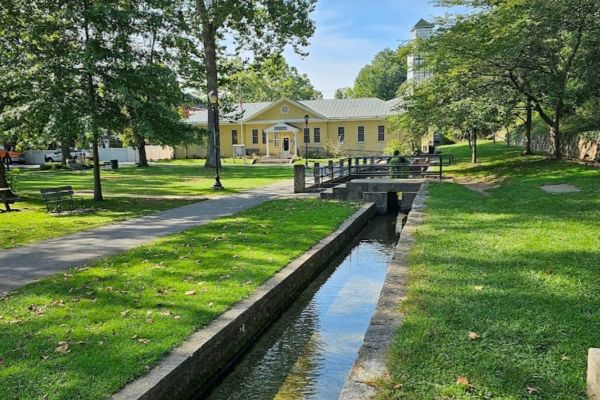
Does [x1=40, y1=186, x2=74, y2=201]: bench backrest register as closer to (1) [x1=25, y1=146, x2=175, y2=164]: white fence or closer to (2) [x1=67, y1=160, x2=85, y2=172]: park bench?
(2) [x1=67, y1=160, x2=85, y2=172]: park bench

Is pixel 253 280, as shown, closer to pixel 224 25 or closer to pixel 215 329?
pixel 215 329

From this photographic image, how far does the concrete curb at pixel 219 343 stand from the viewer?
4223 mm

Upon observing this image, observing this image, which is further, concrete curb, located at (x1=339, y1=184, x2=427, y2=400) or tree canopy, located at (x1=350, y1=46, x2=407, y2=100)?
tree canopy, located at (x1=350, y1=46, x2=407, y2=100)

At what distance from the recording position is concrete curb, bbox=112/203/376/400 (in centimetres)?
422

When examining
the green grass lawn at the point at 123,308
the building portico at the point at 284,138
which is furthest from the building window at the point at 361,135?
the green grass lawn at the point at 123,308

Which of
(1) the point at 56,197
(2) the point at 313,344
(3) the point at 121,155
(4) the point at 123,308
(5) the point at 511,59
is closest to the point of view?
(4) the point at 123,308

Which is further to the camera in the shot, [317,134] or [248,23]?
[317,134]

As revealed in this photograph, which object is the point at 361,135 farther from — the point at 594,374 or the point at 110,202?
the point at 594,374

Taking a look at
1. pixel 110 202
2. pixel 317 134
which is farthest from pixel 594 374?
pixel 317 134

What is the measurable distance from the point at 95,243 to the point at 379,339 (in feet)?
24.4

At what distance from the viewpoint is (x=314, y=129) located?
48.8m

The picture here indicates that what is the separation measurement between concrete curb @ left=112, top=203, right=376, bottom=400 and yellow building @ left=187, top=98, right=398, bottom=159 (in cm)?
3898

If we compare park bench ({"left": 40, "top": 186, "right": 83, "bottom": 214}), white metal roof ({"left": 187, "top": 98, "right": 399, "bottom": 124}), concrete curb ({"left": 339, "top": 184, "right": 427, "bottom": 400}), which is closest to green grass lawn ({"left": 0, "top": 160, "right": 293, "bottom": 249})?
park bench ({"left": 40, "top": 186, "right": 83, "bottom": 214})

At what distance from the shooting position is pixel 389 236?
1367 centimetres
